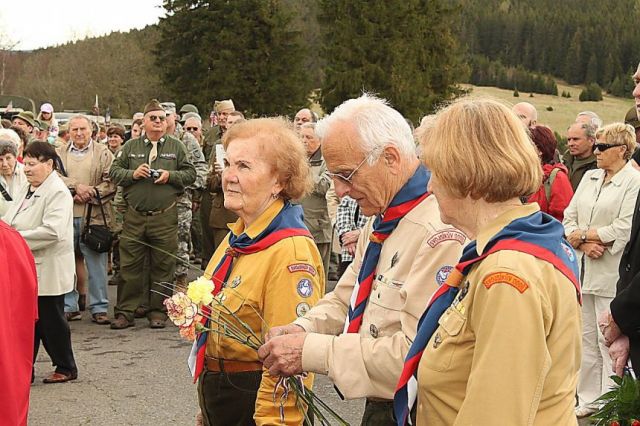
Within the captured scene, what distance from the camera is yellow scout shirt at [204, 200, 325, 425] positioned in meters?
3.71

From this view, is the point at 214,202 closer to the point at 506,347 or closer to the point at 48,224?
the point at 48,224

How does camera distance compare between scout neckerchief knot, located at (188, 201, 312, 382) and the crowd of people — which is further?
scout neckerchief knot, located at (188, 201, 312, 382)

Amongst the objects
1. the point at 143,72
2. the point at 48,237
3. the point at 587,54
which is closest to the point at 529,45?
the point at 587,54

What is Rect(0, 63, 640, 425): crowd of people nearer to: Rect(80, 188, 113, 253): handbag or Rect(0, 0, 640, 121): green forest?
Rect(80, 188, 113, 253): handbag

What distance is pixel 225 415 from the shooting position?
12.8ft

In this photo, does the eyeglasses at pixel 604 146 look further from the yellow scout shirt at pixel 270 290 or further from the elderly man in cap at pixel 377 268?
the elderly man in cap at pixel 377 268

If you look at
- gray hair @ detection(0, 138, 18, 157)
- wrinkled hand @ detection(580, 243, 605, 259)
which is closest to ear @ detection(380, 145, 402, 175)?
wrinkled hand @ detection(580, 243, 605, 259)

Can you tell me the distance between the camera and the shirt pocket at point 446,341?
94.5 inches

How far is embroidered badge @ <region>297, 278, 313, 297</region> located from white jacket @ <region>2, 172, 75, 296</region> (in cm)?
446

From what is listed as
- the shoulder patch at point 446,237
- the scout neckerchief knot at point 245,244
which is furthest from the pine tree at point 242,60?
the shoulder patch at point 446,237

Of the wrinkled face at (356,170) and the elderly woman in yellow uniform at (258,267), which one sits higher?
the wrinkled face at (356,170)

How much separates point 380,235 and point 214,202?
27.5 feet

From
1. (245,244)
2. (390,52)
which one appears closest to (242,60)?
(390,52)

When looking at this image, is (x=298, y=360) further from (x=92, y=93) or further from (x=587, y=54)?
(x=587, y=54)
